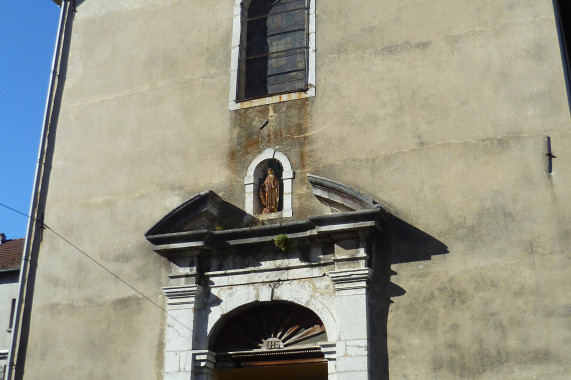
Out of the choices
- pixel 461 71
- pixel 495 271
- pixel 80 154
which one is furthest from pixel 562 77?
pixel 80 154

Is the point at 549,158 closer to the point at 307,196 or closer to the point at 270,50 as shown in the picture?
the point at 307,196

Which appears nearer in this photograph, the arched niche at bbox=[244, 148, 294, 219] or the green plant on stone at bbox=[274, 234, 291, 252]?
the green plant on stone at bbox=[274, 234, 291, 252]

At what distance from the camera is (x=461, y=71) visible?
8648 mm

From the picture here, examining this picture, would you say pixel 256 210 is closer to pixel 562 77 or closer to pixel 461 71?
pixel 461 71

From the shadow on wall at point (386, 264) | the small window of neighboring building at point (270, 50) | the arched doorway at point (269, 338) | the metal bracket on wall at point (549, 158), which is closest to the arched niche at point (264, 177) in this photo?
the small window of neighboring building at point (270, 50)

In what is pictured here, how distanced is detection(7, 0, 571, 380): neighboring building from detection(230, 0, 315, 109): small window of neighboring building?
0.03m

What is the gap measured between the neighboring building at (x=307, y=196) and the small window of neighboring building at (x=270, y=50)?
0.03 metres

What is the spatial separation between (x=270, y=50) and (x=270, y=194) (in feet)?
7.24

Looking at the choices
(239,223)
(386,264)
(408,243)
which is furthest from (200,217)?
(408,243)

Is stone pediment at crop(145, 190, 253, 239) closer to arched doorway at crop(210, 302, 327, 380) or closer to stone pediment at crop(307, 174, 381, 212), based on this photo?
stone pediment at crop(307, 174, 381, 212)

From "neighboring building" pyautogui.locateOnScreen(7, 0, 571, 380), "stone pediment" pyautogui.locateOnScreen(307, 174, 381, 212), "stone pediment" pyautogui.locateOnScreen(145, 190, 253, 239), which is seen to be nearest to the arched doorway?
"neighboring building" pyautogui.locateOnScreen(7, 0, 571, 380)

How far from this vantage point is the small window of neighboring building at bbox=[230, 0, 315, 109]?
9.69 metres

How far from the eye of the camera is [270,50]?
1023cm

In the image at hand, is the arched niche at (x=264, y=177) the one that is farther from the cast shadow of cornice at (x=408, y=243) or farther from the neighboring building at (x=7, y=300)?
the neighboring building at (x=7, y=300)
